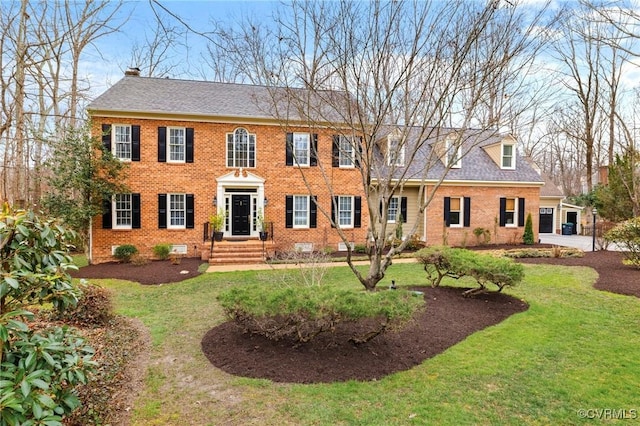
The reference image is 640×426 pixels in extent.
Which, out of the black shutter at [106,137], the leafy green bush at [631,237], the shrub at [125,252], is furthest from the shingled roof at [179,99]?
the leafy green bush at [631,237]

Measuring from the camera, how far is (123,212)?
14.1 meters

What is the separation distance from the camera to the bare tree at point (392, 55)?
5156mm

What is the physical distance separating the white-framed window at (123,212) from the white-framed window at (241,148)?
4.18m

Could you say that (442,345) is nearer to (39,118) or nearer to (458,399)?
(458,399)

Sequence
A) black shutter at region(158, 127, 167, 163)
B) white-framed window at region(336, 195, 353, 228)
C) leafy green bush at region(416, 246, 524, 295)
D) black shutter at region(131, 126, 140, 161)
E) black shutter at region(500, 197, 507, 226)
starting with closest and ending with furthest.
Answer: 1. leafy green bush at region(416, 246, 524, 295)
2. black shutter at region(131, 126, 140, 161)
3. black shutter at region(158, 127, 167, 163)
4. white-framed window at region(336, 195, 353, 228)
5. black shutter at region(500, 197, 507, 226)

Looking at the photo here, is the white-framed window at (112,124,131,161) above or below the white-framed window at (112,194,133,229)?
above

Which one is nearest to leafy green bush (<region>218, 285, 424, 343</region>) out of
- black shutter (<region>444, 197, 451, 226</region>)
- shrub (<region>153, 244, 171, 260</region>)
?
shrub (<region>153, 244, 171, 260</region>)

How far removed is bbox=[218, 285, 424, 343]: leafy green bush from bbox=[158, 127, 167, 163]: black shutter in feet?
36.2

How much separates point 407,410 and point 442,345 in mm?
1831

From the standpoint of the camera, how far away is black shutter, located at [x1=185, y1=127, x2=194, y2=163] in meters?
14.5

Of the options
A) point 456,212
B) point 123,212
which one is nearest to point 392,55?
point 123,212

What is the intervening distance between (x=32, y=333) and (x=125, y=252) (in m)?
12.0

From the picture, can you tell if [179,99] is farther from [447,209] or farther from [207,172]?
[447,209]

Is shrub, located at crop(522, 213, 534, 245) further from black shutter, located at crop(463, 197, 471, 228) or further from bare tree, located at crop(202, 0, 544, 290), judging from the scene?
bare tree, located at crop(202, 0, 544, 290)
